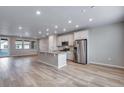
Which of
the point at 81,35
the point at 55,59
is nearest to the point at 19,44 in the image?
the point at 55,59

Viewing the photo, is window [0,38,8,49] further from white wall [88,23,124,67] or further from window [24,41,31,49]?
white wall [88,23,124,67]

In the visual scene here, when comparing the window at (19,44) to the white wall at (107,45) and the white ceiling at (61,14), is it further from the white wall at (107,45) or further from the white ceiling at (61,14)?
the white wall at (107,45)

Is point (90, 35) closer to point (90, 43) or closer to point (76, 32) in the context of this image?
point (90, 43)

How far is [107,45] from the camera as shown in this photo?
6.11 meters

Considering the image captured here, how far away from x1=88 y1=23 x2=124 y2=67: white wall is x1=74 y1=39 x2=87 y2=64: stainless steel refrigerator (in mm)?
443

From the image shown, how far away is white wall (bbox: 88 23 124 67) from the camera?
552 cm

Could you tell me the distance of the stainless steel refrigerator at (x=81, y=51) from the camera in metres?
7.01

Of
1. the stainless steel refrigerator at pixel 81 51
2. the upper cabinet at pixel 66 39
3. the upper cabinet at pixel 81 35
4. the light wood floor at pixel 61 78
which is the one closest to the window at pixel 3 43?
the upper cabinet at pixel 66 39

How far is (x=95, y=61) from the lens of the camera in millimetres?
6867

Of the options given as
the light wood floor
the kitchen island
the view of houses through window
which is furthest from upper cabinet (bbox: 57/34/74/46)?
the view of houses through window

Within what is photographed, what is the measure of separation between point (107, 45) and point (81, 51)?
1852 millimetres

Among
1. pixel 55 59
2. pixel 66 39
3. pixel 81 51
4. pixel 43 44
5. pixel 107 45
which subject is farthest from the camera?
pixel 43 44

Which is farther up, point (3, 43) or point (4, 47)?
point (3, 43)

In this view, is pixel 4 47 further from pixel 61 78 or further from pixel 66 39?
pixel 61 78
